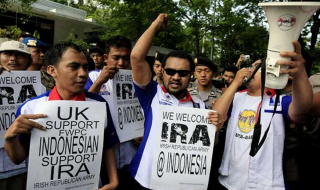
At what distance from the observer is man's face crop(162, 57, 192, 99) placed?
2.47 meters

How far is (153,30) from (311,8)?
3.88 ft

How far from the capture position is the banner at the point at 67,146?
192 cm

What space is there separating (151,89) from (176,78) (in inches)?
9.7

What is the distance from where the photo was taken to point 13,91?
2752 millimetres

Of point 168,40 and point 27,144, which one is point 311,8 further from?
point 168,40

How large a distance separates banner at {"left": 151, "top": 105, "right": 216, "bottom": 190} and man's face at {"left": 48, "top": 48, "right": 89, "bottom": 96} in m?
0.69

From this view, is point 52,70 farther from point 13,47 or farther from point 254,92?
point 254,92

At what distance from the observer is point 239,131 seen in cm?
249

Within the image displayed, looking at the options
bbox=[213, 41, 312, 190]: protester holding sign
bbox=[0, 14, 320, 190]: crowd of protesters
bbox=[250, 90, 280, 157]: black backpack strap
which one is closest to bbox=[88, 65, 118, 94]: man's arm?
bbox=[0, 14, 320, 190]: crowd of protesters

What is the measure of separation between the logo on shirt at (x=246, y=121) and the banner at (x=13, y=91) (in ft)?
6.96

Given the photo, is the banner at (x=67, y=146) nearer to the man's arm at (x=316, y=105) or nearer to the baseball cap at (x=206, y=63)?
the man's arm at (x=316, y=105)

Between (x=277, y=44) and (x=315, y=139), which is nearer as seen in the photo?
(x=277, y=44)

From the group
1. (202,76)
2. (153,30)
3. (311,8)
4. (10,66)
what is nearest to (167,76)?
(153,30)

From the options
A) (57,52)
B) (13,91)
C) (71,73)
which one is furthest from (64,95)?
(13,91)
